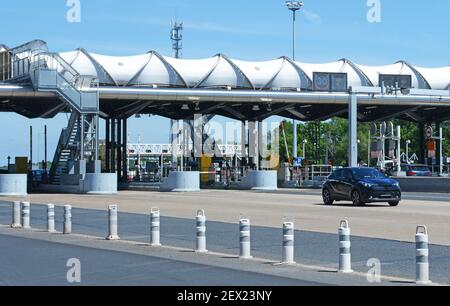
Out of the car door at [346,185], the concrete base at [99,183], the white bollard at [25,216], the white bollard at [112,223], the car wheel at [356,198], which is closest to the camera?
the white bollard at [112,223]

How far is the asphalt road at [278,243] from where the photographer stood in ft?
47.8

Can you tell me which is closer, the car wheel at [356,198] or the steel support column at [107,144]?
the car wheel at [356,198]

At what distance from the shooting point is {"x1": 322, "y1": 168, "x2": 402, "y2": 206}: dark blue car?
31.7 m

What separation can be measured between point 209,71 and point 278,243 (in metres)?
37.6

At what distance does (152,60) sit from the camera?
5462 centimetres

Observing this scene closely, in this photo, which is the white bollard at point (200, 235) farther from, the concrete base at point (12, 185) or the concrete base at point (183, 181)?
the concrete base at point (183, 181)

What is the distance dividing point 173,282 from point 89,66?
42223mm

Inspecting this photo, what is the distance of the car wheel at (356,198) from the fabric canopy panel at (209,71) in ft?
79.0

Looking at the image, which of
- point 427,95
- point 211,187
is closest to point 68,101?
point 211,187

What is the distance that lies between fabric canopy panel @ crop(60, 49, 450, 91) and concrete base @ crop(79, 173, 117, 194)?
7.71 metres

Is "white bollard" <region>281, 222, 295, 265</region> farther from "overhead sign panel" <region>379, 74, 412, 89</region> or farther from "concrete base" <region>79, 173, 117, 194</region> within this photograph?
"overhead sign panel" <region>379, 74, 412, 89</region>

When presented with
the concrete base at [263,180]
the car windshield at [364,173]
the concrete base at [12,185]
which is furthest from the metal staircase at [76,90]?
the car windshield at [364,173]

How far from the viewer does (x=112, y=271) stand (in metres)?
13.4
